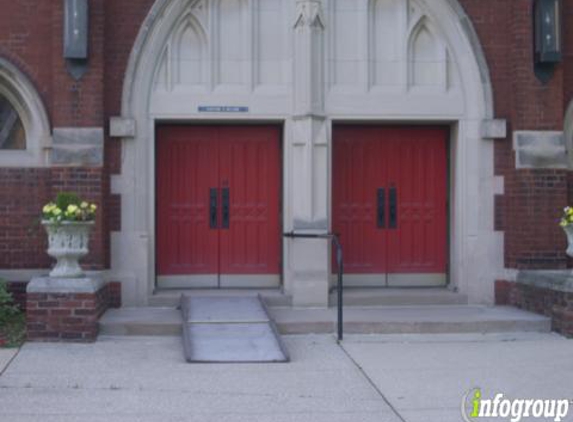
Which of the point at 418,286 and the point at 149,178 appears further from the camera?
the point at 418,286

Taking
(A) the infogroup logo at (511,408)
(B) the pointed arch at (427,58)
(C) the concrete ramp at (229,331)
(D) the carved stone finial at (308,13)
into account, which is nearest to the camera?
(A) the infogroup logo at (511,408)

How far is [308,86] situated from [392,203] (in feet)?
7.38

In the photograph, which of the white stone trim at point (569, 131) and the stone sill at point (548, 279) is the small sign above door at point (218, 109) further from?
the white stone trim at point (569, 131)

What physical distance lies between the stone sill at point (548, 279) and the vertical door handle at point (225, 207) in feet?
13.8

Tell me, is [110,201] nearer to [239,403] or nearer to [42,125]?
[42,125]

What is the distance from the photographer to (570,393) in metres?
8.48

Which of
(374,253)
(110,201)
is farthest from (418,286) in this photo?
(110,201)

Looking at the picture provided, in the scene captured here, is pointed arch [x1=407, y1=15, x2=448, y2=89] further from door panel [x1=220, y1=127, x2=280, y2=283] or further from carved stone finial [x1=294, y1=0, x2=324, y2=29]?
door panel [x1=220, y1=127, x2=280, y2=283]

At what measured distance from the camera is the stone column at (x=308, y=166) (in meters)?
12.8

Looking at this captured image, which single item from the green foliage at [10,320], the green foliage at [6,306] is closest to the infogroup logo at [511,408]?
the green foliage at [10,320]

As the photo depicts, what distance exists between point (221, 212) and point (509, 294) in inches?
169

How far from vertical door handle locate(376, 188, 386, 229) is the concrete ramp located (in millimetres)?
2344

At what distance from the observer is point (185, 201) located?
13.5m

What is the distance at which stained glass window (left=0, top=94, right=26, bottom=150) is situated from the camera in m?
13.0
